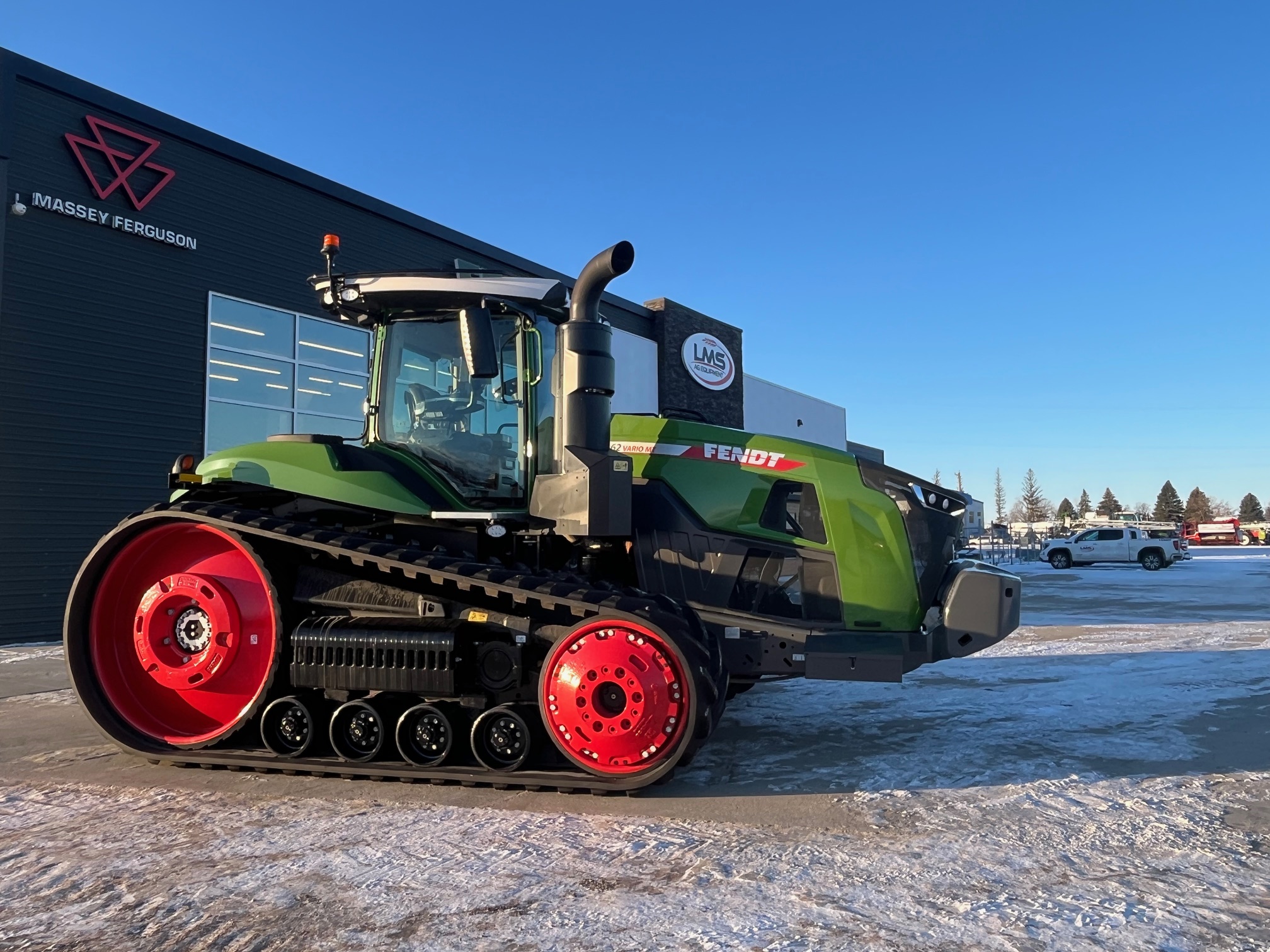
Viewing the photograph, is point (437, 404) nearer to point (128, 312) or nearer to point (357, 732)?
point (357, 732)

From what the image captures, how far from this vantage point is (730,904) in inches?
121

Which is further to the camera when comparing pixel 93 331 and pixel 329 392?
pixel 329 392

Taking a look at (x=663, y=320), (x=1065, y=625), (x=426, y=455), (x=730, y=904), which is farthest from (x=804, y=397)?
(x=730, y=904)

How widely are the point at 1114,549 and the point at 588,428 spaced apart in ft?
123

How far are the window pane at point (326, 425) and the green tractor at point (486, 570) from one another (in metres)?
9.38

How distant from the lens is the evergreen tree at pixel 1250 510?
12688 cm

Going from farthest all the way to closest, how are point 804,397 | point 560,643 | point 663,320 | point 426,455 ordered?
point 804,397
point 663,320
point 426,455
point 560,643

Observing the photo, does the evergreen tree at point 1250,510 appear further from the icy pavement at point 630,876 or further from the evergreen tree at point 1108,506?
the icy pavement at point 630,876

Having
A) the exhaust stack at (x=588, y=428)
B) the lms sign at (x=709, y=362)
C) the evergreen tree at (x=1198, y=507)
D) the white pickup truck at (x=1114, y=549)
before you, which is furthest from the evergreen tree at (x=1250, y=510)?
the exhaust stack at (x=588, y=428)

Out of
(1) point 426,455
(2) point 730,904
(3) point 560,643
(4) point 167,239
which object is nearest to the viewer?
(2) point 730,904

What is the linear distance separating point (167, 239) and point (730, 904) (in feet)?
42.2

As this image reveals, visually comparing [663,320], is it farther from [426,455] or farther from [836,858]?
[836,858]

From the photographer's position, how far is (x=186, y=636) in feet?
16.8

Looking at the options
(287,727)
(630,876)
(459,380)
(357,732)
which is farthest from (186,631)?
(630,876)
